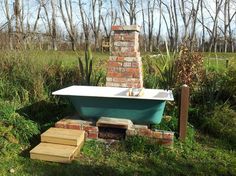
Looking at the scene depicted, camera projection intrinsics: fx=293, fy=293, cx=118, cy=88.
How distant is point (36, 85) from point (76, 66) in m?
1.09

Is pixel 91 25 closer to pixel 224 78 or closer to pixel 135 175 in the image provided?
pixel 224 78

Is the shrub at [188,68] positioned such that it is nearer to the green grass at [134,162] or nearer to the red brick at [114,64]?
the red brick at [114,64]

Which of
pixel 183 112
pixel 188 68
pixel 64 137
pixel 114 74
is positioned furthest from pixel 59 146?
pixel 188 68

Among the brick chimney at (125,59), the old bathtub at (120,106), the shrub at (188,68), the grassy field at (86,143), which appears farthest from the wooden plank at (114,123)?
the shrub at (188,68)

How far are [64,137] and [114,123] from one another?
641mm

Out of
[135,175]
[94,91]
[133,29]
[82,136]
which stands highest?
[133,29]

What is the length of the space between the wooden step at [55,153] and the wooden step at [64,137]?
68mm

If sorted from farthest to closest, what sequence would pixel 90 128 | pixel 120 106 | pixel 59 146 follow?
pixel 90 128 < pixel 120 106 < pixel 59 146

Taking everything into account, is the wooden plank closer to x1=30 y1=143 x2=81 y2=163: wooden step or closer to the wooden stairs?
the wooden stairs

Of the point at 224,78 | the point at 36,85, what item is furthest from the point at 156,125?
the point at 36,85

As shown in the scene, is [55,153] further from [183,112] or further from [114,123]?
[183,112]

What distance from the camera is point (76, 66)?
5801mm

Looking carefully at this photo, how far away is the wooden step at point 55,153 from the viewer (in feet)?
10.5

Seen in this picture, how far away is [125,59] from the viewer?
4371 millimetres
